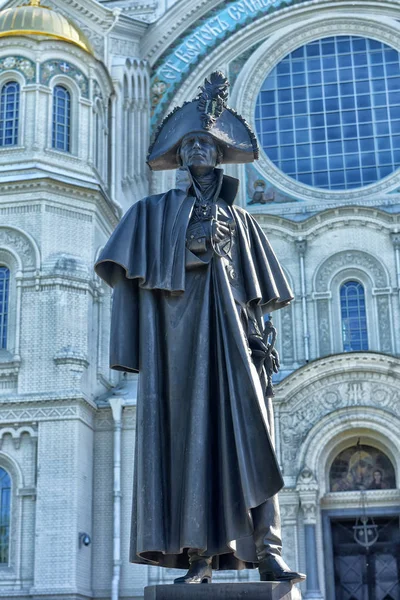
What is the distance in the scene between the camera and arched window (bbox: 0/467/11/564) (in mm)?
19781

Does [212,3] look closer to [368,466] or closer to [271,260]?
[368,466]

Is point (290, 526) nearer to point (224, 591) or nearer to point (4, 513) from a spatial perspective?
point (4, 513)

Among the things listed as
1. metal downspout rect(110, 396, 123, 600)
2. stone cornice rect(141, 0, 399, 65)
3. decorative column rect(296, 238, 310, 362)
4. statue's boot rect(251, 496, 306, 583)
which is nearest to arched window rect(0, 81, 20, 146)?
stone cornice rect(141, 0, 399, 65)

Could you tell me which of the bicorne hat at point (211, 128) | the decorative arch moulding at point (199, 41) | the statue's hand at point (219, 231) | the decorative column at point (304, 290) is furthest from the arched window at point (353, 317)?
the statue's hand at point (219, 231)

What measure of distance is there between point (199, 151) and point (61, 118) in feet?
60.8

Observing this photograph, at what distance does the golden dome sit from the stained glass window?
4964 mm

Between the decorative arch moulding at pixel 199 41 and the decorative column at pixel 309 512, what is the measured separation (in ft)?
32.7

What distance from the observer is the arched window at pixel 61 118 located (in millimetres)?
22734

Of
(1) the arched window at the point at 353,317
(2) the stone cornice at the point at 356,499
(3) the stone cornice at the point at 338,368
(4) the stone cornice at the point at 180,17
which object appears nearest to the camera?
(3) the stone cornice at the point at 338,368

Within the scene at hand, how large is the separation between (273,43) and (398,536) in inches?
494

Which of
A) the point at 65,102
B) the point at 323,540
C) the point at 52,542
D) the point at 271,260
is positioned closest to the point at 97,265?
the point at 271,260

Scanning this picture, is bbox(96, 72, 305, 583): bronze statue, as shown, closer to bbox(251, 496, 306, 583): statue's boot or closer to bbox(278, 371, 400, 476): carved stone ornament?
bbox(251, 496, 306, 583): statue's boot

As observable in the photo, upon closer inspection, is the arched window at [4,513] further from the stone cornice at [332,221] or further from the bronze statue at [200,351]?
the bronze statue at [200,351]

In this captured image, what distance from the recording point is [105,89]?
24078 millimetres
